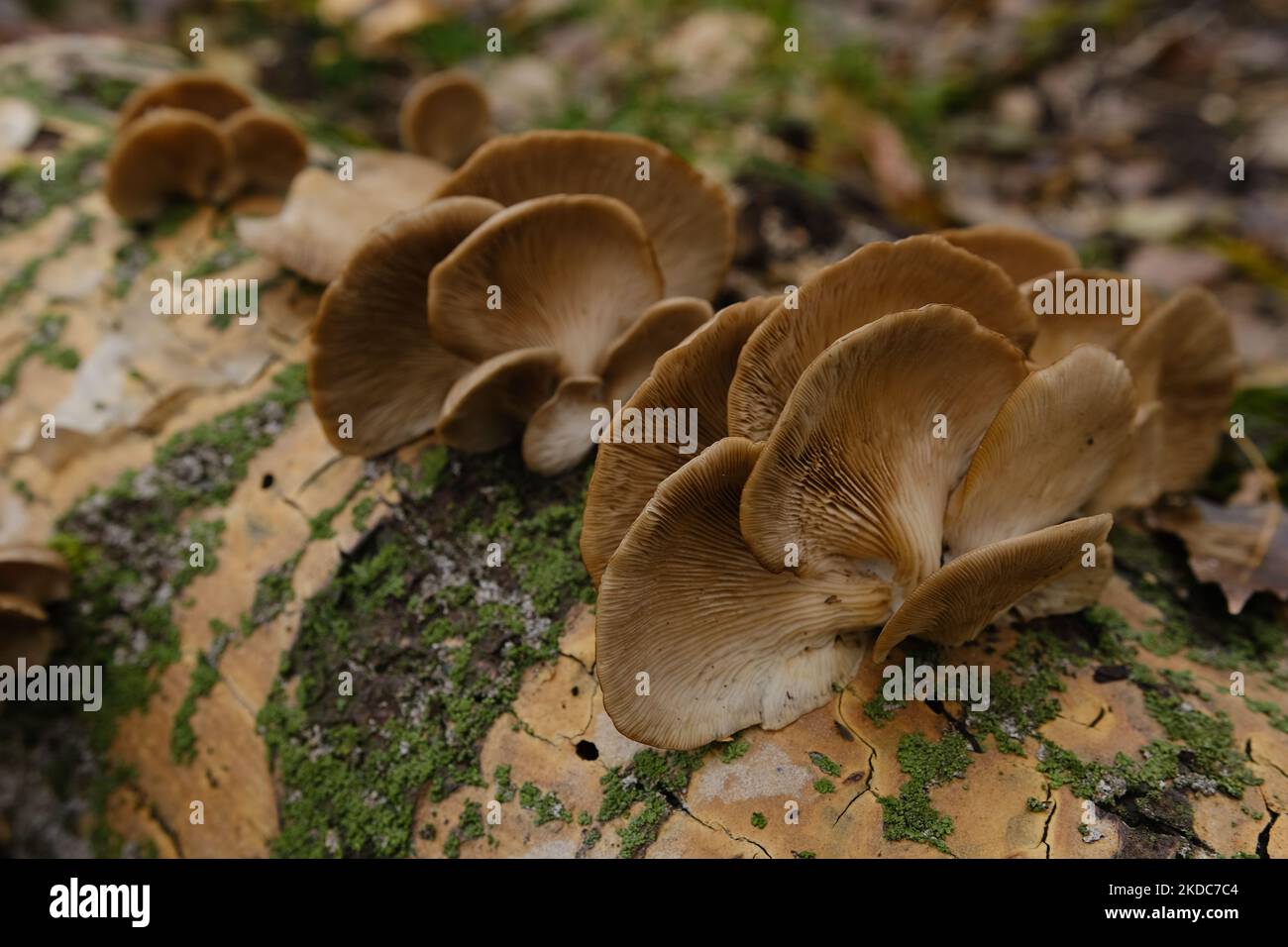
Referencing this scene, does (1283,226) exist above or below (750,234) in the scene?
above

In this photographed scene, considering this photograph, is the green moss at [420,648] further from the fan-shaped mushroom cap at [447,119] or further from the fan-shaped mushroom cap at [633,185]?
the fan-shaped mushroom cap at [447,119]

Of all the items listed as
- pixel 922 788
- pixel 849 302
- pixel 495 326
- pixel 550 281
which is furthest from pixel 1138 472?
pixel 495 326

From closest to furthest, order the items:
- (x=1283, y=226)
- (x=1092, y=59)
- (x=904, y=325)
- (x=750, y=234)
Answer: (x=904, y=325) < (x=750, y=234) < (x=1283, y=226) < (x=1092, y=59)

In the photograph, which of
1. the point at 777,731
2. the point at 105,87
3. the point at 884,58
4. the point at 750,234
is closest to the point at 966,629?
the point at 777,731

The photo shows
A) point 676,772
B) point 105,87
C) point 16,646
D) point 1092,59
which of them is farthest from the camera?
point 1092,59

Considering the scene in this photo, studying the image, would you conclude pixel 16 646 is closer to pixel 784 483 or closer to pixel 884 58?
pixel 784 483

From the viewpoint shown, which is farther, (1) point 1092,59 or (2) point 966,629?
(1) point 1092,59

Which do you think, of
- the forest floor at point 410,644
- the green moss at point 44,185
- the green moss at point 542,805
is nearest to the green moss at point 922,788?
the forest floor at point 410,644
